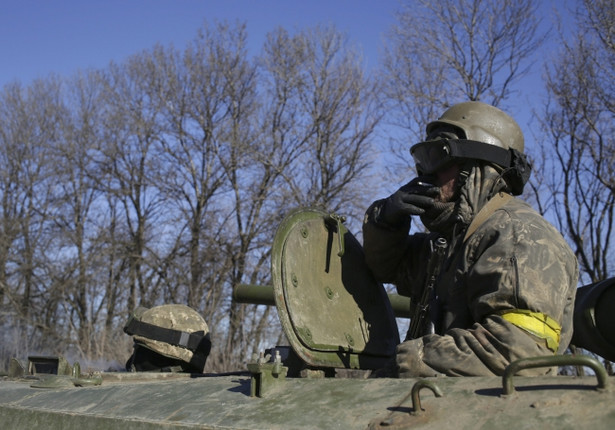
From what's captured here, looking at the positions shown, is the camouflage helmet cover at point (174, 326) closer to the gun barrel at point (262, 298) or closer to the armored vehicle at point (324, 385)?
the gun barrel at point (262, 298)

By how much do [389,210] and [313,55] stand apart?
19459 millimetres

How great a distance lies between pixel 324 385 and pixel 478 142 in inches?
58.5

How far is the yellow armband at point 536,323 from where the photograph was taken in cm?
312

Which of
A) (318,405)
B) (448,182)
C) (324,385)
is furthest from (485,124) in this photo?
(318,405)

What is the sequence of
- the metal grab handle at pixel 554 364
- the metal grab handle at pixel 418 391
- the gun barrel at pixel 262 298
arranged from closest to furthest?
1. the metal grab handle at pixel 554 364
2. the metal grab handle at pixel 418 391
3. the gun barrel at pixel 262 298

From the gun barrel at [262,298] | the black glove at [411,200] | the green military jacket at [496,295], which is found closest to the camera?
the green military jacket at [496,295]

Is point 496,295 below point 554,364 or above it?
above

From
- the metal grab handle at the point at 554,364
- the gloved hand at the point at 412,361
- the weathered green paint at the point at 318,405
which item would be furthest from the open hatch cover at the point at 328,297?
the metal grab handle at the point at 554,364

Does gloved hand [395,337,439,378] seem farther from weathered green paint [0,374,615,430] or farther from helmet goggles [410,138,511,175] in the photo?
helmet goggles [410,138,511,175]

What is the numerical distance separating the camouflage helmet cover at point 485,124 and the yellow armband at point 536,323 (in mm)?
1028

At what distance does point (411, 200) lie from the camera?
13.1ft

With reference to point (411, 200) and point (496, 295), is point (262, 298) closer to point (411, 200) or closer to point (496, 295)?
point (411, 200)

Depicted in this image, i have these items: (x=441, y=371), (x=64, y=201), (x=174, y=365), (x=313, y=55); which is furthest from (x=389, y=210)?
(x=64, y=201)

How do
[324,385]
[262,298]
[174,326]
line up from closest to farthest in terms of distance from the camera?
[324,385] < [262,298] < [174,326]
